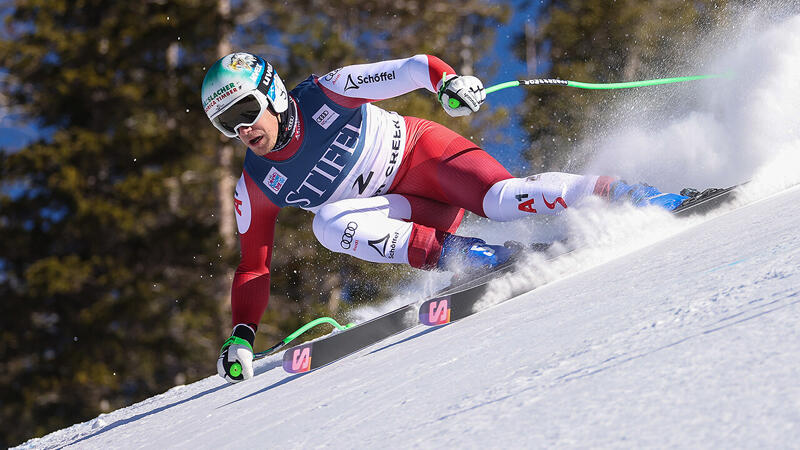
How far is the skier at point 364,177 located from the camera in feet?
11.6

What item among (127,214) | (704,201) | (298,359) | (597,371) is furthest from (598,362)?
(127,214)

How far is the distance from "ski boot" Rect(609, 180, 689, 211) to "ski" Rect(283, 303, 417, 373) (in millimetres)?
902

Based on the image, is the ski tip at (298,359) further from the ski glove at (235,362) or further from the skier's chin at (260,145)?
the skier's chin at (260,145)

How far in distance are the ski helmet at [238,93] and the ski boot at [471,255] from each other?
91 centimetres

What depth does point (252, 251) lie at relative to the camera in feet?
13.0

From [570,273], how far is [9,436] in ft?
46.4

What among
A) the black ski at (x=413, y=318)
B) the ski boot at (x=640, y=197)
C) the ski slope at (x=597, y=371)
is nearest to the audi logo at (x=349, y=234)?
the black ski at (x=413, y=318)

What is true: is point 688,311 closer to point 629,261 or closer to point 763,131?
point 629,261

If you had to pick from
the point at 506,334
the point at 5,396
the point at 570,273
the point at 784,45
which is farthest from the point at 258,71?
the point at 5,396

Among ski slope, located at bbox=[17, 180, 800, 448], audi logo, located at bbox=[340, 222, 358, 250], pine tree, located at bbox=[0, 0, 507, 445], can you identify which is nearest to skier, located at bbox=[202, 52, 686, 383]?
audi logo, located at bbox=[340, 222, 358, 250]

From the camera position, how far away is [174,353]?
14.4 m

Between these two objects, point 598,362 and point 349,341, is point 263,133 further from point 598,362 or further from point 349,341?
point 598,362

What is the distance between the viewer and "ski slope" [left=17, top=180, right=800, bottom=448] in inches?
51.3

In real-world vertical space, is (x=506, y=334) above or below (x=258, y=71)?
below
